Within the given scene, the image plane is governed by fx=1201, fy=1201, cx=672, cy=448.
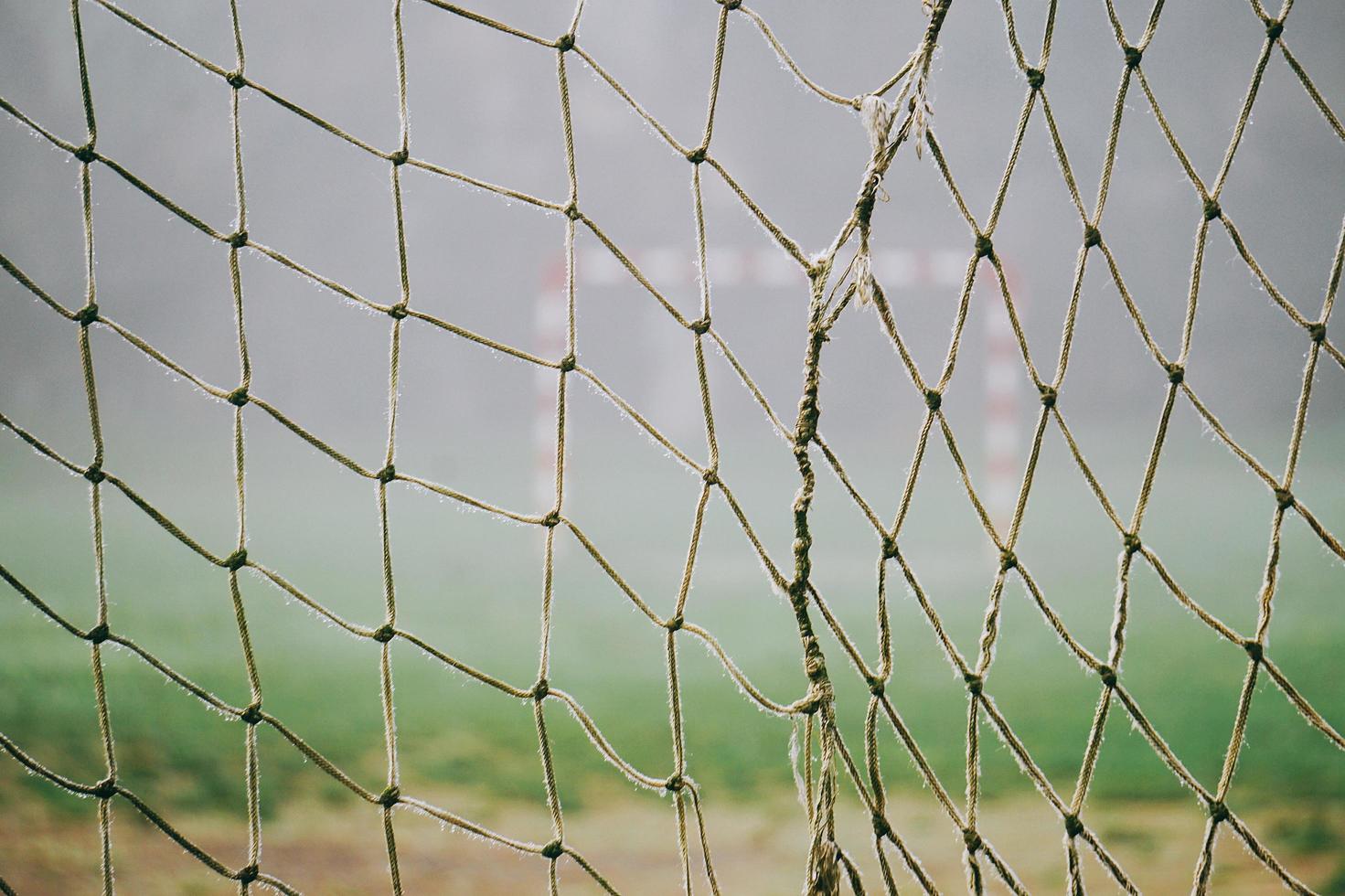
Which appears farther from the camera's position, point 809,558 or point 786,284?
point 786,284

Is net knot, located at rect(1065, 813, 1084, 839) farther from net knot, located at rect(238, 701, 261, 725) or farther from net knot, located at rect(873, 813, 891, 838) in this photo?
net knot, located at rect(238, 701, 261, 725)

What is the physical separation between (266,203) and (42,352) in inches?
34.8

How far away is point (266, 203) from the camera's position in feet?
13.8

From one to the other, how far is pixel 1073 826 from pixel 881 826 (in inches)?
4.2

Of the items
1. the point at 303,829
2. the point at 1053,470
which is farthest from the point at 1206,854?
the point at 1053,470

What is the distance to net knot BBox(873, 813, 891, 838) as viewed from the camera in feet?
2.04

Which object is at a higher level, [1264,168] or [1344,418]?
[1264,168]

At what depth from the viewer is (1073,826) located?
0.64 meters

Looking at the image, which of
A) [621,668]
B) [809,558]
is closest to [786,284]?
[621,668]

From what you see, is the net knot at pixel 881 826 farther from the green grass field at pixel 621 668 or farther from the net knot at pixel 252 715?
the green grass field at pixel 621 668

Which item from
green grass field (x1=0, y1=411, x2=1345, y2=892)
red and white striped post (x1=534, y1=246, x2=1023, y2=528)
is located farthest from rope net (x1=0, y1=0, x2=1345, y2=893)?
red and white striped post (x1=534, y1=246, x2=1023, y2=528)

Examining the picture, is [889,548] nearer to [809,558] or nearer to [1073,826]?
[809,558]

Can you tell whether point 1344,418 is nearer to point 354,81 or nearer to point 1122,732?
point 1122,732

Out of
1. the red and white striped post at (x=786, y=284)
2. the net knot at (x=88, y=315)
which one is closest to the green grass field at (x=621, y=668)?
the red and white striped post at (x=786, y=284)
